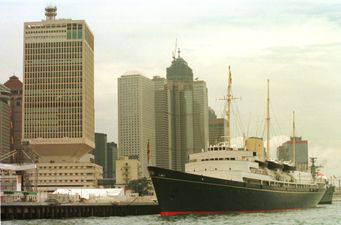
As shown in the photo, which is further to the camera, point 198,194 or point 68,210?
point 68,210

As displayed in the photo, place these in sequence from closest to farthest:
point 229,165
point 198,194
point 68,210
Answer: point 198,194
point 229,165
point 68,210

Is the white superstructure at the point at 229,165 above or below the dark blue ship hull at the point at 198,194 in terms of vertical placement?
above

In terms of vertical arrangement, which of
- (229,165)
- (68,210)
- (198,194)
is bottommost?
(68,210)

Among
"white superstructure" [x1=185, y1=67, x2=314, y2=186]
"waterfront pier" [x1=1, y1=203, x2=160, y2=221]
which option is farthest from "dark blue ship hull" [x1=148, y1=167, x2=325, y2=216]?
"waterfront pier" [x1=1, y1=203, x2=160, y2=221]

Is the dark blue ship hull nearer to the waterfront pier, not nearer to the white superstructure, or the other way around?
the white superstructure

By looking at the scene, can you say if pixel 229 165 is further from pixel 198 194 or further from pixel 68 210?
pixel 68 210

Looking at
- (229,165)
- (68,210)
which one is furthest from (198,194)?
(68,210)

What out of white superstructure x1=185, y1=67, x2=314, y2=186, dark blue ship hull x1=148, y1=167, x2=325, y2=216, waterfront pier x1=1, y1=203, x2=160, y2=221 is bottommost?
waterfront pier x1=1, y1=203, x2=160, y2=221

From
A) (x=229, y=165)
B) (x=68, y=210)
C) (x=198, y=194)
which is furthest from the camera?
(x=68, y=210)

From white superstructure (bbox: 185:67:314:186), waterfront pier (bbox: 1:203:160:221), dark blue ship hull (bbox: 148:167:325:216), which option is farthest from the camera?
white superstructure (bbox: 185:67:314:186)

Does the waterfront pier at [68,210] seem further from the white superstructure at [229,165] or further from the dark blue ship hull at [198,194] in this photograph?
the dark blue ship hull at [198,194]

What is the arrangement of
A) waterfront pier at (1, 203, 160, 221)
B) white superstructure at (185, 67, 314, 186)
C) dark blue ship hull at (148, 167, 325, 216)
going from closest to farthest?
dark blue ship hull at (148, 167, 325, 216) → waterfront pier at (1, 203, 160, 221) → white superstructure at (185, 67, 314, 186)

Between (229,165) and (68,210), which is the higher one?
(229,165)

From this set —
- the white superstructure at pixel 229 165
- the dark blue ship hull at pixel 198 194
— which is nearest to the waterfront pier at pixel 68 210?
the white superstructure at pixel 229 165
